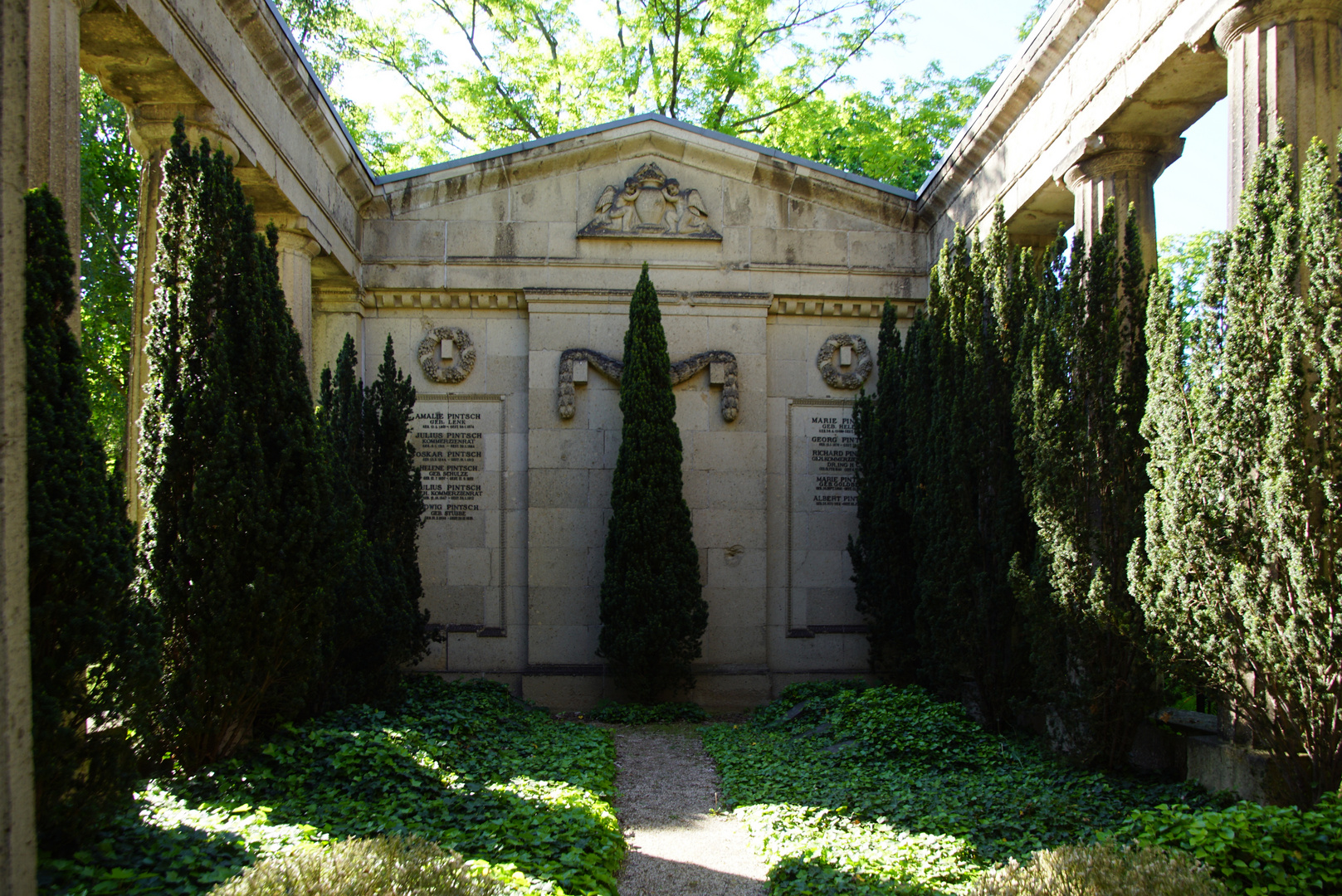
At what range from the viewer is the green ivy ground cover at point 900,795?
4711 millimetres

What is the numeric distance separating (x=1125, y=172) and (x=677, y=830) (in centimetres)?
614

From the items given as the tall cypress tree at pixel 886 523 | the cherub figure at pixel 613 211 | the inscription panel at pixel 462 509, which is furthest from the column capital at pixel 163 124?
the tall cypress tree at pixel 886 523

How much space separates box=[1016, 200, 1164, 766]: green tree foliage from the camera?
20.9ft

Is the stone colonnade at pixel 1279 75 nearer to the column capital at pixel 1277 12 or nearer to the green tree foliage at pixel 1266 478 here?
the column capital at pixel 1277 12

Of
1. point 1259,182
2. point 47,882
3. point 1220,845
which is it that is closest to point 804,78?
Answer: point 1259,182

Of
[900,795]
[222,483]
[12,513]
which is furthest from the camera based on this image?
[900,795]

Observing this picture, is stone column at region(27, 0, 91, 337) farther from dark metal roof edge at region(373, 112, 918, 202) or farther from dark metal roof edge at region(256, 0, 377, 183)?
dark metal roof edge at region(373, 112, 918, 202)

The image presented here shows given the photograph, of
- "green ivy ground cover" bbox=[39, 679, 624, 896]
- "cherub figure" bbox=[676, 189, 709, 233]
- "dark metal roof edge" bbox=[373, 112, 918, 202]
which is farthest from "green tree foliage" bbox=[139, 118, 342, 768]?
"cherub figure" bbox=[676, 189, 709, 233]

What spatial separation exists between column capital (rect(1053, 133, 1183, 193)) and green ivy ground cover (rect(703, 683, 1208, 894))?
4.69 meters

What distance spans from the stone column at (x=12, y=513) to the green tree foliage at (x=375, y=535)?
13.7 ft

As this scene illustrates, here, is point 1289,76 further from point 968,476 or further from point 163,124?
point 163,124

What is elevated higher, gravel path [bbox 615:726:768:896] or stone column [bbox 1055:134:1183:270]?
stone column [bbox 1055:134:1183:270]

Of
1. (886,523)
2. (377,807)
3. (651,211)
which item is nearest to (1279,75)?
(886,523)

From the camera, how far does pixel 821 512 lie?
10805 mm
